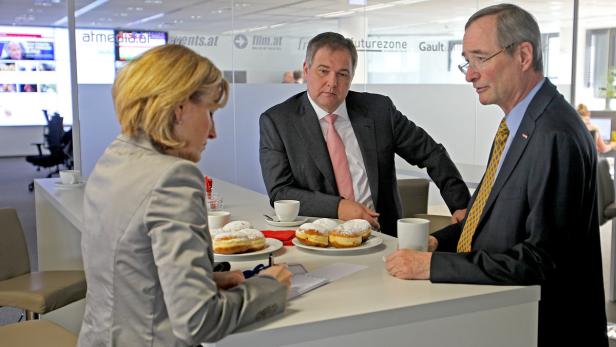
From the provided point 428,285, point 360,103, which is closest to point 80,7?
point 360,103

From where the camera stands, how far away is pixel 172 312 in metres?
1.35

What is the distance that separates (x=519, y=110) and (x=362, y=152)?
106cm

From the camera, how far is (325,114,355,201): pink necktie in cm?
288

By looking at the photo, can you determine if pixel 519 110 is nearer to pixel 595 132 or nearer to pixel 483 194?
pixel 483 194

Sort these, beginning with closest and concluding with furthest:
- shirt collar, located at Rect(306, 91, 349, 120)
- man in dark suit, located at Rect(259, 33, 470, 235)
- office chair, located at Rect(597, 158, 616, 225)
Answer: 1. man in dark suit, located at Rect(259, 33, 470, 235)
2. shirt collar, located at Rect(306, 91, 349, 120)
3. office chair, located at Rect(597, 158, 616, 225)

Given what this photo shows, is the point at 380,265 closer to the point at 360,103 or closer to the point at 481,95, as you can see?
the point at 481,95

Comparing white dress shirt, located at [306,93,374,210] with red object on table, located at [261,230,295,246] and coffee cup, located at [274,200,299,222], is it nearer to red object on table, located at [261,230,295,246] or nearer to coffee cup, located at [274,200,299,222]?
coffee cup, located at [274,200,299,222]

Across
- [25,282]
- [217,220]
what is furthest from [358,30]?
[217,220]

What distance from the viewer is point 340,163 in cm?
288

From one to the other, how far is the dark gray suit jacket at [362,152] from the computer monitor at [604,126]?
496 centimetres

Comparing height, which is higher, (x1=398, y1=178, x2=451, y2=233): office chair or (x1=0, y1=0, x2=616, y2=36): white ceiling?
(x1=0, y1=0, x2=616, y2=36): white ceiling

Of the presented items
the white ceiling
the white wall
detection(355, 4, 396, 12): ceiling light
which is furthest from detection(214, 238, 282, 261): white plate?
detection(355, 4, 396, 12): ceiling light

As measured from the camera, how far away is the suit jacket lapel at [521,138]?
5.93 ft

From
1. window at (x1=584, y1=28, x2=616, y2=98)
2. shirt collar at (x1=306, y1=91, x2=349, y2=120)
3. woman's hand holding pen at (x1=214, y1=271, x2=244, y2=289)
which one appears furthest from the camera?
window at (x1=584, y1=28, x2=616, y2=98)
